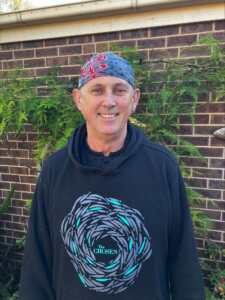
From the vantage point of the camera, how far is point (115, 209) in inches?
61.0

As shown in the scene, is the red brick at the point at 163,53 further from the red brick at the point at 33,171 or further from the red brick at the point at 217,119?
the red brick at the point at 33,171

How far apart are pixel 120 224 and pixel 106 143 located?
1.27ft

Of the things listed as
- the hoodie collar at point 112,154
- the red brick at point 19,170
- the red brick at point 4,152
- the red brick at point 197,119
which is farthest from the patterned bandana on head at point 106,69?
the red brick at point 4,152


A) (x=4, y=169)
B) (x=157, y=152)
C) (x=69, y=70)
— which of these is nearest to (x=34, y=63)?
(x=69, y=70)

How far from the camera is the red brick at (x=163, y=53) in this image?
289 centimetres

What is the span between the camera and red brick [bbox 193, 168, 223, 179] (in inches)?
114

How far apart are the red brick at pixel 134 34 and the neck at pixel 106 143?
163 cm

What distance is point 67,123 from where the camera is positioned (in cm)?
306

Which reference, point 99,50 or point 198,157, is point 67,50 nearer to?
point 99,50

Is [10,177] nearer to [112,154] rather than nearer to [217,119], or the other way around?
[217,119]

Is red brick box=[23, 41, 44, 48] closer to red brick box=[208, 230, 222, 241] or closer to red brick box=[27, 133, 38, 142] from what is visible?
red brick box=[27, 133, 38, 142]

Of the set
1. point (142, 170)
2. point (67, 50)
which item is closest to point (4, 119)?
point (67, 50)

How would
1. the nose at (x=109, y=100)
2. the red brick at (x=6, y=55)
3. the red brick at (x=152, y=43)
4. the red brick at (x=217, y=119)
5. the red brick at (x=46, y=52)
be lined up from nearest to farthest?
the nose at (x=109, y=100) < the red brick at (x=217, y=119) < the red brick at (x=152, y=43) < the red brick at (x=46, y=52) < the red brick at (x=6, y=55)

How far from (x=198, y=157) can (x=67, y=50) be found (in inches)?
62.8
